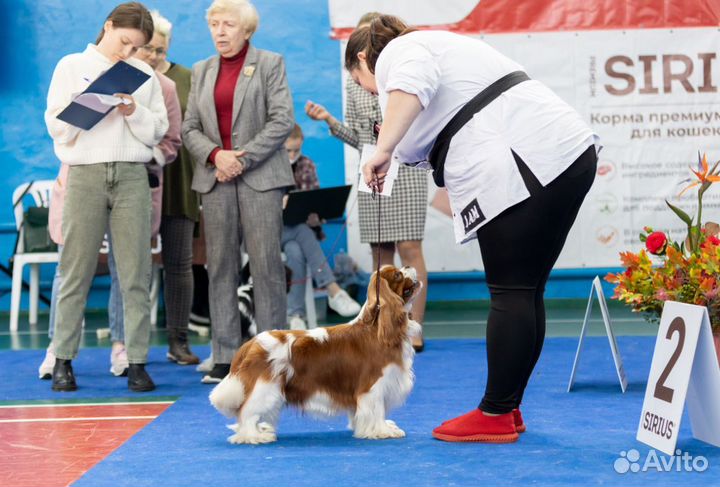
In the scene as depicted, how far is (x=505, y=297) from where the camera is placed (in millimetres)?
2877

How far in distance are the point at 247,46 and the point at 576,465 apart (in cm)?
244

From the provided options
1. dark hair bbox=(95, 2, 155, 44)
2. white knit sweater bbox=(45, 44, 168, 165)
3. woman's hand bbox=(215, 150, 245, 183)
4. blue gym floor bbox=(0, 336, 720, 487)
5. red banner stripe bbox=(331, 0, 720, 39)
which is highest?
red banner stripe bbox=(331, 0, 720, 39)

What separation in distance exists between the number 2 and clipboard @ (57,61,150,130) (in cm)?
215

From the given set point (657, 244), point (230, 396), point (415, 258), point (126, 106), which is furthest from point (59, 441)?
point (415, 258)

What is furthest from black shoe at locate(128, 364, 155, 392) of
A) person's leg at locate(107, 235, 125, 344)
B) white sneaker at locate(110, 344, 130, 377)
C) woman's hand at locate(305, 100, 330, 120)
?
woman's hand at locate(305, 100, 330, 120)

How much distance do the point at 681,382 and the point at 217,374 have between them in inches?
83.0

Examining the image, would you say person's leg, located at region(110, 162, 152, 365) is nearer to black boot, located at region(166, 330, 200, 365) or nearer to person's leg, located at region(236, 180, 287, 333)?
person's leg, located at region(236, 180, 287, 333)

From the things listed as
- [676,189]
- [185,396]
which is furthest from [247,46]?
[676,189]

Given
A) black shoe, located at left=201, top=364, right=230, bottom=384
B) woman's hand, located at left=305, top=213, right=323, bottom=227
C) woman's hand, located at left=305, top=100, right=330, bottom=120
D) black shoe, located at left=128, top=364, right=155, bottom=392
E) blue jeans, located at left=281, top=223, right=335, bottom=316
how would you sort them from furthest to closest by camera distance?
1. woman's hand, located at left=305, top=213, right=323, bottom=227
2. blue jeans, located at left=281, top=223, right=335, bottom=316
3. woman's hand, located at left=305, top=100, right=330, bottom=120
4. black shoe, located at left=201, top=364, right=230, bottom=384
5. black shoe, located at left=128, top=364, right=155, bottom=392

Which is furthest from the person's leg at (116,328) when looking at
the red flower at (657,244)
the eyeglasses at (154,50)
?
the red flower at (657,244)

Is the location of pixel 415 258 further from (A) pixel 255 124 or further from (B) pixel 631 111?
(B) pixel 631 111

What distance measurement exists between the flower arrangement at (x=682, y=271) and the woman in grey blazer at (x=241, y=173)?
1.45 m

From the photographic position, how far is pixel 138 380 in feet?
13.7

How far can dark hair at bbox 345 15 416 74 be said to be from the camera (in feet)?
9.80
